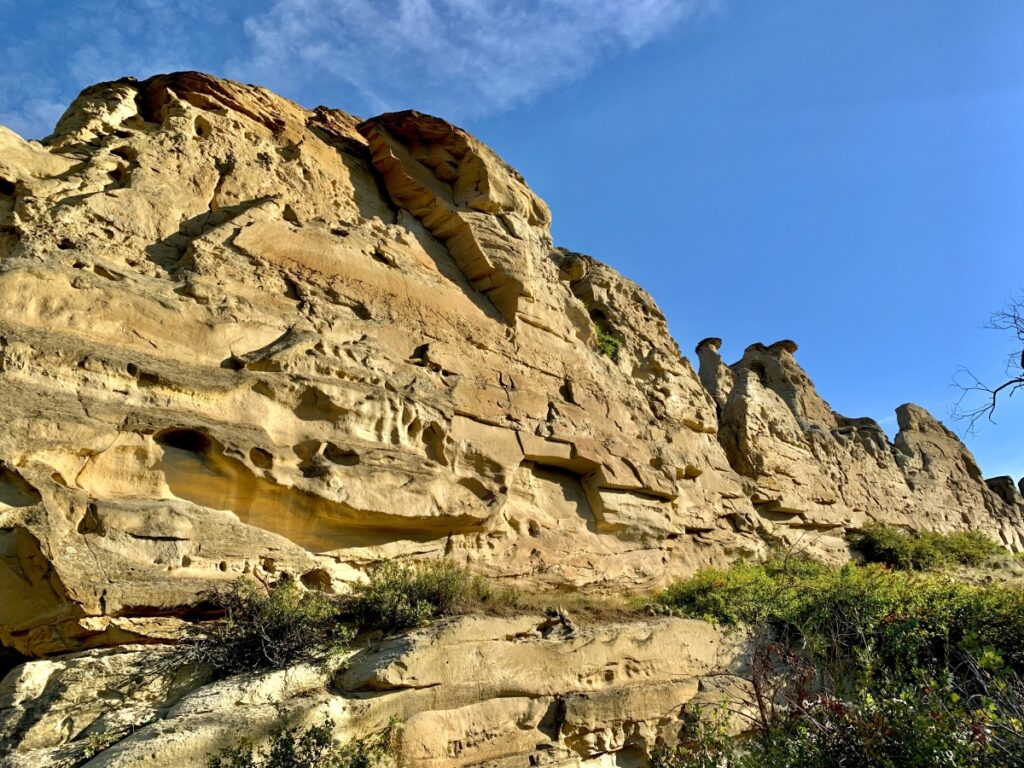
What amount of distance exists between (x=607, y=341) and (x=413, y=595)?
30.0 ft

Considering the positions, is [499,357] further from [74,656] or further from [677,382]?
[74,656]

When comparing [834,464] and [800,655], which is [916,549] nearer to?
[834,464]

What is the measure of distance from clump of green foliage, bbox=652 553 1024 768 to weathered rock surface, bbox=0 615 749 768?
58cm

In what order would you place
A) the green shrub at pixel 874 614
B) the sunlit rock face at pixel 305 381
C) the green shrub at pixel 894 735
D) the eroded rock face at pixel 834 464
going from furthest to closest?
1. the eroded rock face at pixel 834 464
2. the green shrub at pixel 874 614
3. the sunlit rock face at pixel 305 381
4. the green shrub at pixel 894 735

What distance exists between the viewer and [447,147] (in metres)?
13.4

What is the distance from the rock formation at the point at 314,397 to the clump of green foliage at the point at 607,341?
0.32 feet

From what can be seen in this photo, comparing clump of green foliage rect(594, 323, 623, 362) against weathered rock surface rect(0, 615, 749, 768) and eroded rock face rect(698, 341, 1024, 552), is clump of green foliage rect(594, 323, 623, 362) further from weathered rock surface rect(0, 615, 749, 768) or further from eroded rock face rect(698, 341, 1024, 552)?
weathered rock surface rect(0, 615, 749, 768)

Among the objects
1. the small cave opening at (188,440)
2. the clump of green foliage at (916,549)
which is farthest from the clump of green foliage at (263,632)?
the clump of green foliage at (916,549)

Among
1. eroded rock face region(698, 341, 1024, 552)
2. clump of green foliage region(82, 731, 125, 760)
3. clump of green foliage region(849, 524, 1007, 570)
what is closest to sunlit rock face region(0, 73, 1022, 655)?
eroded rock face region(698, 341, 1024, 552)

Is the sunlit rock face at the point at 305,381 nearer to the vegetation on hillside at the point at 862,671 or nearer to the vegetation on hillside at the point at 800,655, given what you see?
the vegetation on hillside at the point at 800,655

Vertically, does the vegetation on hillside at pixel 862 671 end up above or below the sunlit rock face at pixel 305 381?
below

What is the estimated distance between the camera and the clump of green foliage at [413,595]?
623 centimetres

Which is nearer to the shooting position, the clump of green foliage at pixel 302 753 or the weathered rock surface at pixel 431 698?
the clump of green foliage at pixel 302 753

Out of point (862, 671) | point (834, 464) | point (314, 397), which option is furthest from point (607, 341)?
point (862, 671)
